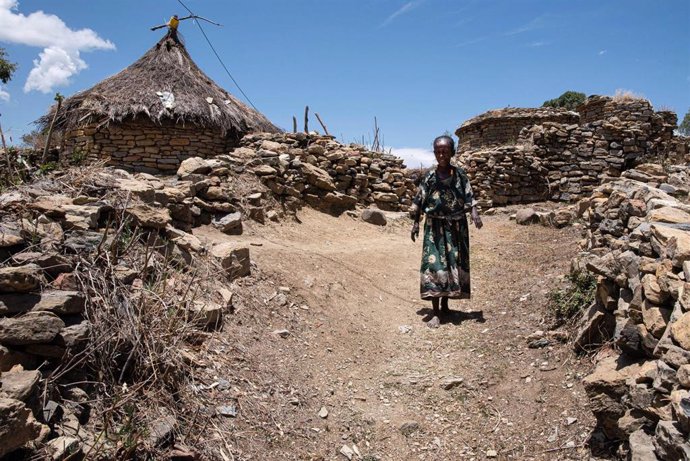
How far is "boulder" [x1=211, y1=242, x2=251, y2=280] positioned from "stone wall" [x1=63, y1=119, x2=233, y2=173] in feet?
18.3

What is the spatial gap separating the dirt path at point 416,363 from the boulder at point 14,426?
1328 mm

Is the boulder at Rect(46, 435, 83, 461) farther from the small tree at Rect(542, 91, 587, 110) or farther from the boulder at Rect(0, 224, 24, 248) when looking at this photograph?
the small tree at Rect(542, 91, 587, 110)

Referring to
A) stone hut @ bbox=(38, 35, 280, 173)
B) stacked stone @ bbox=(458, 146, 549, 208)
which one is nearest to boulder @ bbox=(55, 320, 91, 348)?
stone hut @ bbox=(38, 35, 280, 173)

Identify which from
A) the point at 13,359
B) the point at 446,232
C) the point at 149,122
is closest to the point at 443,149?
the point at 446,232

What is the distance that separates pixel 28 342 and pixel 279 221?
484 cm

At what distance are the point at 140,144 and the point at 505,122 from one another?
31.8ft

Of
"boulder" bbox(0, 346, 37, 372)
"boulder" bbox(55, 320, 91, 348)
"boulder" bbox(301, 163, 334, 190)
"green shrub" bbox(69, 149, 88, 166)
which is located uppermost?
"green shrub" bbox(69, 149, 88, 166)

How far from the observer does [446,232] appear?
4.63 metres

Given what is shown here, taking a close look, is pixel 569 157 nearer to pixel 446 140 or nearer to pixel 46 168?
pixel 446 140

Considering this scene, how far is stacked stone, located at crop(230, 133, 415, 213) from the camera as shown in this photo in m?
7.80

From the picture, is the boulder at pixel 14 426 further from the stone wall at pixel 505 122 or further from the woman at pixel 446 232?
the stone wall at pixel 505 122

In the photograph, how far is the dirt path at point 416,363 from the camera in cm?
292

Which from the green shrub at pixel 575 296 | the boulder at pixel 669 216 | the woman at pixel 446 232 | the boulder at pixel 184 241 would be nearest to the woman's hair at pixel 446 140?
the woman at pixel 446 232

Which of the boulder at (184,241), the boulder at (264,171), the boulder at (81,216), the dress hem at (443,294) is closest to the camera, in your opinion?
the boulder at (81,216)
